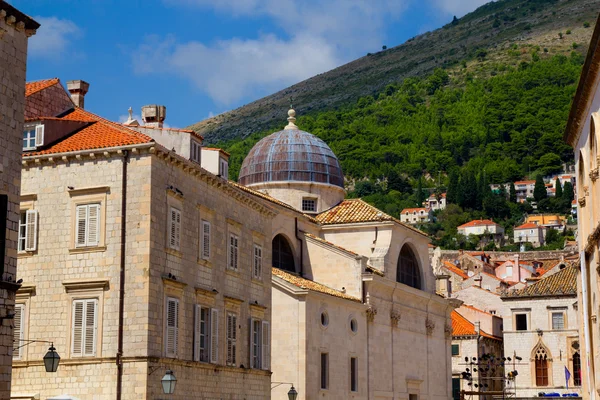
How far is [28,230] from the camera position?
29.9 meters

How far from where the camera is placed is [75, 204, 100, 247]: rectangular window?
1149 inches

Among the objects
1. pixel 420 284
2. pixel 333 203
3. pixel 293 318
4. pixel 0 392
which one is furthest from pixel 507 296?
pixel 0 392

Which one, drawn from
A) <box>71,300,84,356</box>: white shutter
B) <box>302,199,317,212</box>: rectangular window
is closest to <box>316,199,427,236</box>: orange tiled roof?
<box>302,199,317,212</box>: rectangular window

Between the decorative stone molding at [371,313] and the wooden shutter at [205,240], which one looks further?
the decorative stone molding at [371,313]

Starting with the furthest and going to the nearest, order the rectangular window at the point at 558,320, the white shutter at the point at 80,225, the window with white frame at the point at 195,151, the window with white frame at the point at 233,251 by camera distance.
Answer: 1. the rectangular window at the point at 558,320
2. the window with white frame at the point at 233,251
3. the window with white frame at the point at 195,151
4. the white shutter at the point at 80,225

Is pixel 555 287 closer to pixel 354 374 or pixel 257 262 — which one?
pixel 354 374

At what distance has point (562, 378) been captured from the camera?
7244cm

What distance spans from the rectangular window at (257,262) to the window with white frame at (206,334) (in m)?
3.89

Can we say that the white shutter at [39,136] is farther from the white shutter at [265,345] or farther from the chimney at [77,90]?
the white shutter at [265,345]

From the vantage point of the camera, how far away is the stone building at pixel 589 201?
2892 cm

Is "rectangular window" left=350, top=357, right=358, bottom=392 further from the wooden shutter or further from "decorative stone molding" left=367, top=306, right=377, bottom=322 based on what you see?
the wooden shutter

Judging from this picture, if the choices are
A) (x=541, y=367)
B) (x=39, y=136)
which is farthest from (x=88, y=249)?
(x=541, y=367)

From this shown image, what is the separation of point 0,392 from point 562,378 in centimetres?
5819

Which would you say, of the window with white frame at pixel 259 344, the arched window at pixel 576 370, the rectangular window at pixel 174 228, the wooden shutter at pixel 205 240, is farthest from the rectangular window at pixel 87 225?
the arched window at pixel 576 370
